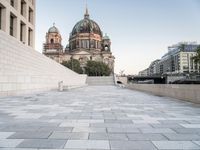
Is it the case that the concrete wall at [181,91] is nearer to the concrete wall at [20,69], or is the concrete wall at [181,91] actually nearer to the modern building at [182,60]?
the concrete wall at [20,69]

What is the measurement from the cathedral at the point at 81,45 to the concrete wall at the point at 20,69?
3262 inches

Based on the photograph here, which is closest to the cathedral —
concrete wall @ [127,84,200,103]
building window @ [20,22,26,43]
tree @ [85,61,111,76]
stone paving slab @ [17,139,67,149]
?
tree @ [85,61,111,76]

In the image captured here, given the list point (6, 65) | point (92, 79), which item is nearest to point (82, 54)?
point (92, 79)

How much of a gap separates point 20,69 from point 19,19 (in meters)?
16.3

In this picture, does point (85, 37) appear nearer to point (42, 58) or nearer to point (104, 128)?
point (42, 58)

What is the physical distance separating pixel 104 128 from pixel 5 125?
230cm

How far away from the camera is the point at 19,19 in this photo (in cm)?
2977

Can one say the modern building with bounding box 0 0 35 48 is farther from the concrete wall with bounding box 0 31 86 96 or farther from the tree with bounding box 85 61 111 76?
the tree with bounding box 85 61 111 76

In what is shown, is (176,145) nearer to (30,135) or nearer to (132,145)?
(132,145)

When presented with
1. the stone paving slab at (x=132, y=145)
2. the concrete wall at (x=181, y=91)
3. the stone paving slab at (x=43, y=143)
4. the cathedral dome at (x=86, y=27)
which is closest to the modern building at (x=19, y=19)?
the concrete wall at (x=181, y=91)

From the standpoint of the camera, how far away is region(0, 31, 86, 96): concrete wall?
13520 millimetres

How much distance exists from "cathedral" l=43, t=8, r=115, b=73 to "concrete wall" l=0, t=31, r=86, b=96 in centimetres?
8286

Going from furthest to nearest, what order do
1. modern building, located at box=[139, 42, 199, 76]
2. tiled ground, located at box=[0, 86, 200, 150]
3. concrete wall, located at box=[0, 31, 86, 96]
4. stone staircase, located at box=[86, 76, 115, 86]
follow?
modern building, located at box=[139, 42, 199, 76] < stone staircase, located at box=[86, 76, 115, 86] < concrete wall, located at box=[0, 31, 86, 96] < tiled ground, located at box=[0, 86, 200, 150]

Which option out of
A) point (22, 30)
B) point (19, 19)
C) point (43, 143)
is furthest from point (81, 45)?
point (43, 143)
